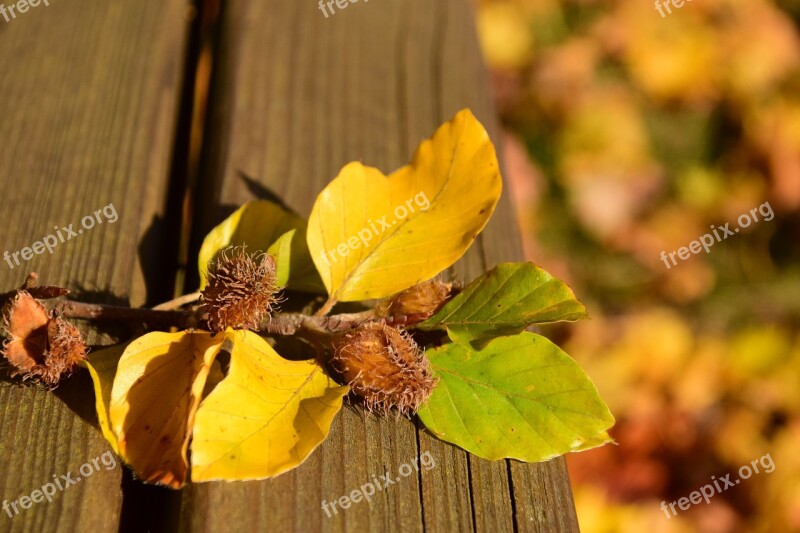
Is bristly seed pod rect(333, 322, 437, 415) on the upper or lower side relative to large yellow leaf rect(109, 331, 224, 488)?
lower

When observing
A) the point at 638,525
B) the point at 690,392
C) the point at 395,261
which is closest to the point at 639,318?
the point at 690,392

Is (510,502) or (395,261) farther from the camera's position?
(395,261)

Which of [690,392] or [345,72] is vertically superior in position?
[345,72]

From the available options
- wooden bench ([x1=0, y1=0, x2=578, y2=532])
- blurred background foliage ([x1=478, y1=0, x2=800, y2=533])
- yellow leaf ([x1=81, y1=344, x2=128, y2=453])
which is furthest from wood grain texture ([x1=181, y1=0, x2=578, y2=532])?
blurred background foliage ([x1=478, y1=0, x2=800, y2=533])

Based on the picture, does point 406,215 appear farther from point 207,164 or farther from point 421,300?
point 207,164

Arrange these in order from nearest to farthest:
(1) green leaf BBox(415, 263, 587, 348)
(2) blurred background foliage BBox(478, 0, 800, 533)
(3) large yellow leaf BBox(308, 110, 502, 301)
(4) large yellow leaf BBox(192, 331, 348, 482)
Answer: (4) large yellow leaf BBox(192, 331, 348, 482), (1) green leaf BBox(415, 263, 587, 348), (3) large yellow leaf BBox(308, 110, 502, 301), (2) blurred background foliage BBox(478, 0, 800, 533)

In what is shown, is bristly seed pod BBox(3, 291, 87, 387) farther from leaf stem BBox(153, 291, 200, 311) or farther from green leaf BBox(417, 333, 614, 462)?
green leaf BBox(417, 333, 614, 462)

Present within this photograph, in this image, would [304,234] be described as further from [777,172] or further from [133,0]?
[777,172]

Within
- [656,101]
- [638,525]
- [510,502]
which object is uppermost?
[510,502]
